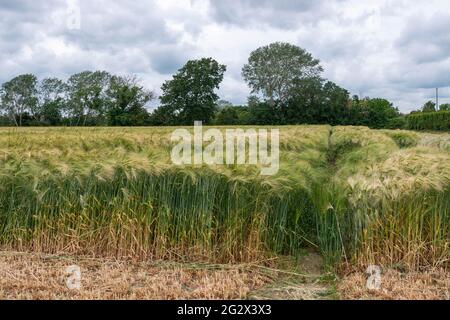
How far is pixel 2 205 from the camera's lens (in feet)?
15.9

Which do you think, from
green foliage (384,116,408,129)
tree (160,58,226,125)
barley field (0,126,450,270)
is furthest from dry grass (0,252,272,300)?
green foliage (384,116,408,129)

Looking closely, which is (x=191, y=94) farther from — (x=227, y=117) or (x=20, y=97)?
(x=20, y=97)

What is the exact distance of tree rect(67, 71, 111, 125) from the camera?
60781mm

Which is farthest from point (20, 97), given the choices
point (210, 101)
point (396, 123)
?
point (396, 123)

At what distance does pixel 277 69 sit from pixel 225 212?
60.1 metres

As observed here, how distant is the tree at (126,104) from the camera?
54531 mm

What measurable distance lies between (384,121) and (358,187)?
60.8 metres

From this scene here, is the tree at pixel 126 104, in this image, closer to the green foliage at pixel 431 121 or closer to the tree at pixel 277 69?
the tree at pixel 277 69

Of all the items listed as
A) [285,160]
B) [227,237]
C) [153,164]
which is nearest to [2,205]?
[153,164]

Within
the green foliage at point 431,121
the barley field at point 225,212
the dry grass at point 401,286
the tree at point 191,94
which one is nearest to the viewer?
the dry grass at point 401,286

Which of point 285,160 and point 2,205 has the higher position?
point 285,160

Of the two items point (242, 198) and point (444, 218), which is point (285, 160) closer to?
point (242, 198)

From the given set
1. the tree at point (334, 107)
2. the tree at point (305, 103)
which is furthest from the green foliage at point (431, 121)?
the tree at point (305, 103)

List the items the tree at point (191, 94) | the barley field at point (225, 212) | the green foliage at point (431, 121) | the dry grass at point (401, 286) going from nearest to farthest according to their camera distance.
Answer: the dry grass at point (401, 286) < the barley field at point (225, 212) < the green foliage at point (431, 121) < the tree at point (191, 94)
